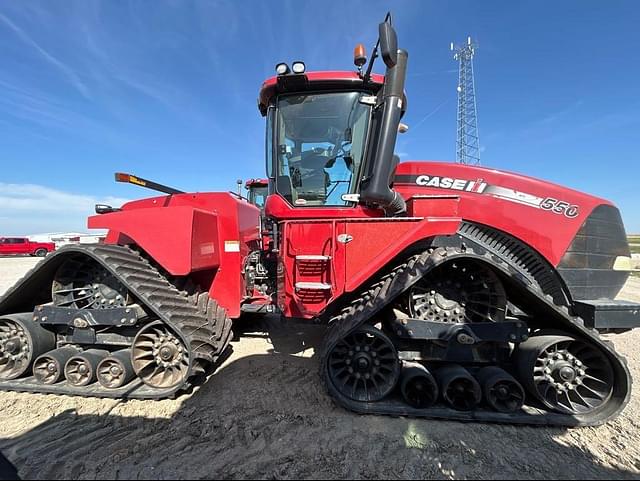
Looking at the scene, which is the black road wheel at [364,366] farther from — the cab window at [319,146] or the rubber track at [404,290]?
the cab window at [319,146]

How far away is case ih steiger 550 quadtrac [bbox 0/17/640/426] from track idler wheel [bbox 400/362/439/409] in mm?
17

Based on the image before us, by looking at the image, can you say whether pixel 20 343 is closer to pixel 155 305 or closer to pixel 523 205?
pixel 155 305

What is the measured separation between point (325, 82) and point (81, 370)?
12.5ft

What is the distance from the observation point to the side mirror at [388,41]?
7.86 feet

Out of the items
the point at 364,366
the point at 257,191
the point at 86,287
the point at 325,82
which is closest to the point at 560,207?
the point at 364,366

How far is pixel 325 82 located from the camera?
3160mm

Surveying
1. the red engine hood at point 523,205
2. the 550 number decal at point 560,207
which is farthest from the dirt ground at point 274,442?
the 550 number decal at point 560,207

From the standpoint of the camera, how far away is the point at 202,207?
12.5ft

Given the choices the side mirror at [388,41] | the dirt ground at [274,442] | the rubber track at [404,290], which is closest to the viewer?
the dirt ground at [274,442]

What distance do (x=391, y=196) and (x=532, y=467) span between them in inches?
91.1

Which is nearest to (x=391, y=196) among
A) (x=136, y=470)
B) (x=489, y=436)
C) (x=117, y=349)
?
(x=489, y=436)

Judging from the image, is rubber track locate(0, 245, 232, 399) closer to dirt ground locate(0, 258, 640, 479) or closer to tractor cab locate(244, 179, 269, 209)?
dirt ground locate(0, 258, 640, 479)

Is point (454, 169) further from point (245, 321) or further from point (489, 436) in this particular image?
point (245, 321)

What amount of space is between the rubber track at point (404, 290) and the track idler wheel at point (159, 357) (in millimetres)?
1376
